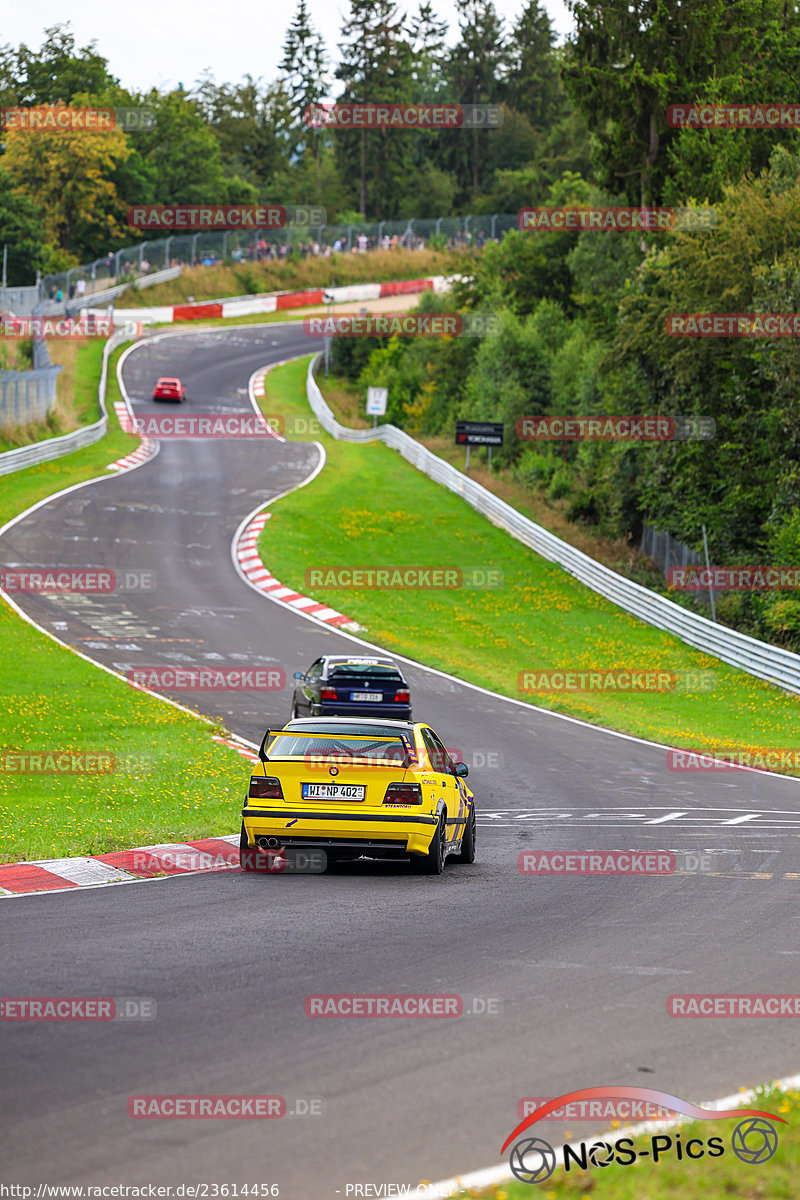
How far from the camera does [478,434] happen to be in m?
47.8

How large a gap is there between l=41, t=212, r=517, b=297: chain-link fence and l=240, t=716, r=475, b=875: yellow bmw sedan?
225ft

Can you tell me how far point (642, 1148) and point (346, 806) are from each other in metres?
6.47

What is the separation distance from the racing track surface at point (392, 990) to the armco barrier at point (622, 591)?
503 inches

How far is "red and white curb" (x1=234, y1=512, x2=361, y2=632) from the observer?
107ft
